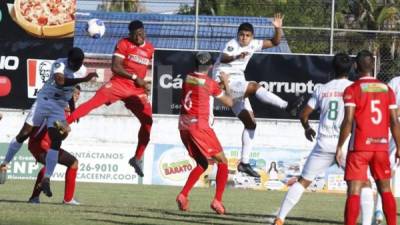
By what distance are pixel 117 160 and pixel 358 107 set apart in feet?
54.0

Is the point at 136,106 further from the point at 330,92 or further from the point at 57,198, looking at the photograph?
the point at 330,92

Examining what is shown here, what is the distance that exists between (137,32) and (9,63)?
11695 millimetres

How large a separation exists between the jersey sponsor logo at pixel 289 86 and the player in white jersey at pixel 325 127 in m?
14.8

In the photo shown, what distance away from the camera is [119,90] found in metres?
18.5

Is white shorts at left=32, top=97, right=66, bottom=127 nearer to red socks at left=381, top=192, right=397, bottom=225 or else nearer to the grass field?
the grass field

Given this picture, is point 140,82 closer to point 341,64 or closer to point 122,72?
→ point 122,72

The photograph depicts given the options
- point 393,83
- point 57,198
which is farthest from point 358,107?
point 57,198

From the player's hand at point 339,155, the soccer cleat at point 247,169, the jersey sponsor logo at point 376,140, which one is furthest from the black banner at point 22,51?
the jersey sponsor logo at point 376,140

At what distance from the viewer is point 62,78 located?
17.6m

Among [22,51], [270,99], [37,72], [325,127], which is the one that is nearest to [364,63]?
[325,127]

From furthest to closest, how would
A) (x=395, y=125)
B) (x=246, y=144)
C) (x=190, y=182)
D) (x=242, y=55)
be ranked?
(x=246, y=144)
(x=242, y=55)
(x=190, y=182)
(x=395, y=125)

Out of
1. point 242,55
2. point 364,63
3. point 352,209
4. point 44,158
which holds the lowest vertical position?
point 44,158

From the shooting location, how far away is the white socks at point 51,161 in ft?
57.4

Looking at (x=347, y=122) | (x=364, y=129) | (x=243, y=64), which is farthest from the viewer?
(x=243, y=64)
